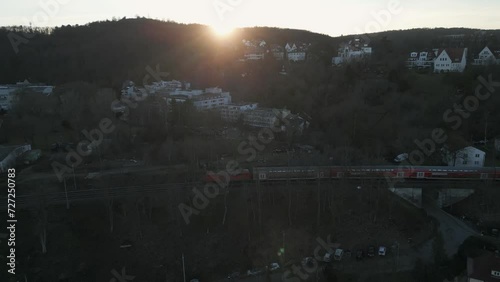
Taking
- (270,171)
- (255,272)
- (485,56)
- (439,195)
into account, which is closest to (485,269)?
(439,195)

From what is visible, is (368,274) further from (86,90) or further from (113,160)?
(86,90)

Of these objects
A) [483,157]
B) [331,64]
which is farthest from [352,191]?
[331,64]

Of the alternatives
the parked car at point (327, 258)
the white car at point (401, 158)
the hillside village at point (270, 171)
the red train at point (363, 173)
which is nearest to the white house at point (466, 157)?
the hillside village at point (270, 171)

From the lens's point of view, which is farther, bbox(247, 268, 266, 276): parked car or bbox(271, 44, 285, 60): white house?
bbox(271, 44, 285, 60): white house

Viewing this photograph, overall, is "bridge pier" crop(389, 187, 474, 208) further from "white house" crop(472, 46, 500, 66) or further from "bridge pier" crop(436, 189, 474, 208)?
"white house" crop(472, 46, 500, 66)

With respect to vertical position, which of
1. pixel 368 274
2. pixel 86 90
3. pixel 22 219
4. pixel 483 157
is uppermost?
pixel 86 90

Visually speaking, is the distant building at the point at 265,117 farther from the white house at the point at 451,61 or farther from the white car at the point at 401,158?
the white house at the point at 451,61

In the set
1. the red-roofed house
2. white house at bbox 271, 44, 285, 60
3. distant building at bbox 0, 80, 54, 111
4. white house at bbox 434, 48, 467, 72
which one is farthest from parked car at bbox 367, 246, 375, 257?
white house at bbox 271, 44, 285, 60
